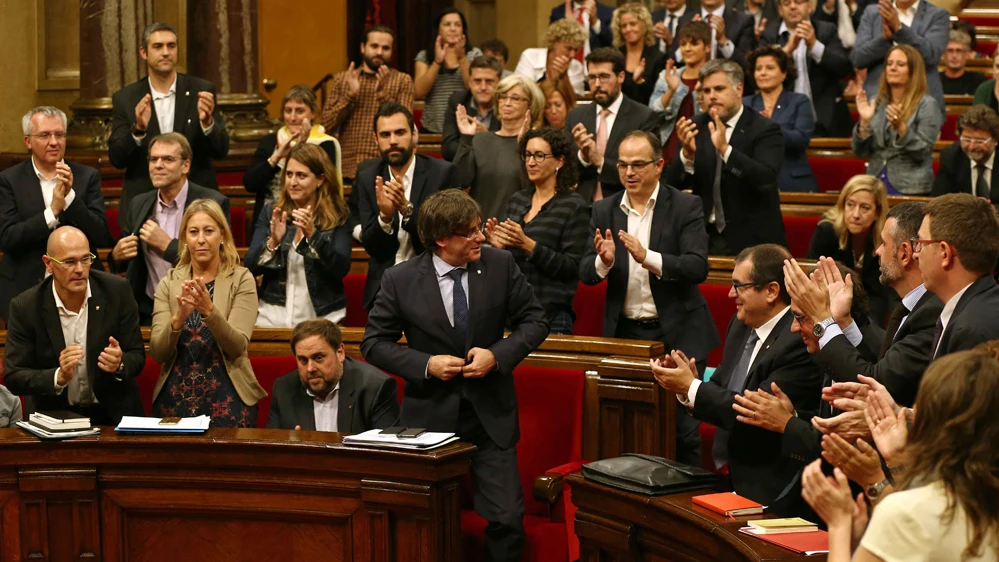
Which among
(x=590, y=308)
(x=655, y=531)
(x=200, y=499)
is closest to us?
(x=655, y=531)

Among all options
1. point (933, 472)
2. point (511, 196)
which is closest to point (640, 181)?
point (511, 196)

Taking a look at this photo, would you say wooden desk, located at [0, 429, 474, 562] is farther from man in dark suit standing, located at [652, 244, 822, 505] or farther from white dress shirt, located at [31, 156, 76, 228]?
white dress shirt, located at [31, 156, 76, 228]

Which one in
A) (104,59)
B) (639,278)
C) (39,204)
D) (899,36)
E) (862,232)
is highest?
(899,36)

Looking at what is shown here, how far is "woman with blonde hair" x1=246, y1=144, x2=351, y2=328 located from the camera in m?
4.97

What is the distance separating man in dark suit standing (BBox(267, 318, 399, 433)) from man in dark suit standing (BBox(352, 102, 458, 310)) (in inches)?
36.0

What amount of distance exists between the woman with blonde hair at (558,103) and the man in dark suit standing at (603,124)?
1.19 feet

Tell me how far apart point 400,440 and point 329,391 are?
64cm

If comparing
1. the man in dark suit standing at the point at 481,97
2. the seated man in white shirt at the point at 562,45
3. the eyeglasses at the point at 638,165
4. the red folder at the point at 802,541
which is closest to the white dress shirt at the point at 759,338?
the red folder at the point at 802,541

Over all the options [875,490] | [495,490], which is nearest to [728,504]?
[875,490]

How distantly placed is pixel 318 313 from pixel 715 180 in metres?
1.81

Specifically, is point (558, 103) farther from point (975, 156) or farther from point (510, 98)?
point (975, 156)

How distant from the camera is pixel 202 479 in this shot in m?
3.90

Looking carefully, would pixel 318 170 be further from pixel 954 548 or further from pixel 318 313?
pixel 954 548

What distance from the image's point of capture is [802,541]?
9.05 ft
